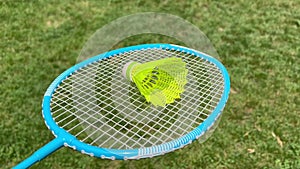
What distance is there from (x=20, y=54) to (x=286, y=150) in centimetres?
202

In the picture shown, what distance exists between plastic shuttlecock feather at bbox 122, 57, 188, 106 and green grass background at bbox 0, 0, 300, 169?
0.59 metres

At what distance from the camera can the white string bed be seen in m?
1.58

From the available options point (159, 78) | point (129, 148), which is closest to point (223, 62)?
point (159, 78)

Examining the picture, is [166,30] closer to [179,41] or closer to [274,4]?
[179,41]

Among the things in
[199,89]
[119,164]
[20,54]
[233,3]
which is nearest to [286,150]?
[199,89]

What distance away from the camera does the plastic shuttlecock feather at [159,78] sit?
1722mm

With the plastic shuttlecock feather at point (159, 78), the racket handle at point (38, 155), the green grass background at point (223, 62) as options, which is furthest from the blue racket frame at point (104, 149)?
the green grass background at point (223, 62)

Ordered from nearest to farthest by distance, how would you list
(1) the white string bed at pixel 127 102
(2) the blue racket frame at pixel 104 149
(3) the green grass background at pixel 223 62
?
(2) the blue racket frame at pixel 104 149 < (1) the white string bed at pixel 127 102 < (3) the green grass background at pixel 223 62

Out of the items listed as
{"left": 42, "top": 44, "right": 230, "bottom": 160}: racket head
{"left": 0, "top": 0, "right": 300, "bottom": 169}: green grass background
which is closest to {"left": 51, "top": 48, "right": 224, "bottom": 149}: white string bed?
{"left": 42, "top": 44, "right": 230, "bottom": 160}: racket head

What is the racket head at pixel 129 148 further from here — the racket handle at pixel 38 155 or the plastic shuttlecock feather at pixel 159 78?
the plastic shuttlecock feather at pixel 159 78

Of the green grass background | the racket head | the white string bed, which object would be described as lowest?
the green grass background

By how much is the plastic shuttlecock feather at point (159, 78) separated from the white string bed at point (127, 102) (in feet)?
0.12

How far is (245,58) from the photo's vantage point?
282 centimetres

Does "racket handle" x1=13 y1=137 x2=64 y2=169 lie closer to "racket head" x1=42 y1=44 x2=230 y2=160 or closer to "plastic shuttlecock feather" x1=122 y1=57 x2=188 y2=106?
"racket head" x1=42 y1=44 x2=230 y2=160
